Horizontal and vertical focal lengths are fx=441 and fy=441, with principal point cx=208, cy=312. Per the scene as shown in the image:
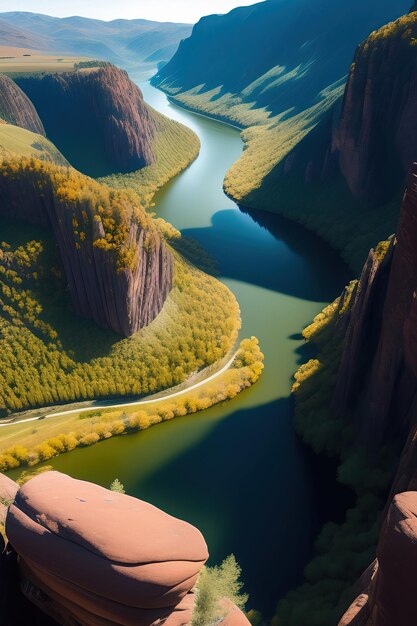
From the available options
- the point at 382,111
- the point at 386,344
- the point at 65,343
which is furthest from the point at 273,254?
the point at 386,344

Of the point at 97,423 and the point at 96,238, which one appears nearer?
the point at 97,423

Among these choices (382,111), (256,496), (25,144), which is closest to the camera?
(256,496)

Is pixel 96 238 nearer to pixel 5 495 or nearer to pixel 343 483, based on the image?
pixel 5 495

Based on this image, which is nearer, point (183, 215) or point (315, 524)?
point (315, 524)

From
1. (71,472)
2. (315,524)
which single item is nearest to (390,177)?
(315,524)

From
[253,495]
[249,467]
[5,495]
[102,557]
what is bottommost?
[253,495]

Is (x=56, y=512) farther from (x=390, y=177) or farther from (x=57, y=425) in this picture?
(x=390, y=177)
